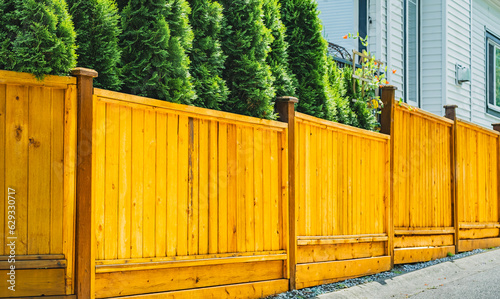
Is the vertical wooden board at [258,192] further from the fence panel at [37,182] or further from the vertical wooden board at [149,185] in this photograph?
the fence panel at [37,182]

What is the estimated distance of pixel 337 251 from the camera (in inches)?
280

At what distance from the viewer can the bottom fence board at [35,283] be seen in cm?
403

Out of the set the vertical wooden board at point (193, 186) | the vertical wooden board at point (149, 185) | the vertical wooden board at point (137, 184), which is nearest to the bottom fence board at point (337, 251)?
the vertical wooden board at point (193, 186)

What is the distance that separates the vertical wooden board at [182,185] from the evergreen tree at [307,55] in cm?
241

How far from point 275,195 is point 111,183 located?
210 cm

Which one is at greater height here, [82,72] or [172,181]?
[82,72]

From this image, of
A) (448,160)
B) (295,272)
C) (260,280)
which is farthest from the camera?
(448,160)

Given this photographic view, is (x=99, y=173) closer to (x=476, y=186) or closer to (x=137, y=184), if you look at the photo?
(x=137, y=184)

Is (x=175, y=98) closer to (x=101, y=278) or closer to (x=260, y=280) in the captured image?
(x=101, y=278)

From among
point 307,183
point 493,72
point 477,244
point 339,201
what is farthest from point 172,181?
point 493,72

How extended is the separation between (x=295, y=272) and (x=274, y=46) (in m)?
2.49

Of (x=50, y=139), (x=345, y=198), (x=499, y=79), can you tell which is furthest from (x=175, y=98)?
(x=499, y=79)

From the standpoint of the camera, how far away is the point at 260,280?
593 centimetres

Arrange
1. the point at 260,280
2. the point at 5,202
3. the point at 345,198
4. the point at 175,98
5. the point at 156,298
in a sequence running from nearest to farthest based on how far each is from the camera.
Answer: the point at 5,202 → the point at 156,298 → the point at 175,98 → the point at 260,280 → the point at 345,198
